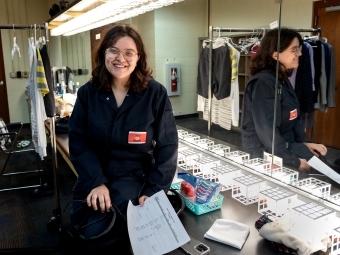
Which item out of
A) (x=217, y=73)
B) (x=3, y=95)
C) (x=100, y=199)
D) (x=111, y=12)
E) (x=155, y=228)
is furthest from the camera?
(x=3, y=95)

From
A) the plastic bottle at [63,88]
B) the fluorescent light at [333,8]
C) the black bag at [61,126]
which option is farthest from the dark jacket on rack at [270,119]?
the plastic bottle at [63,88]

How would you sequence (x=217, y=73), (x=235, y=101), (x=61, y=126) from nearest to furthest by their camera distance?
(x=235, y=101), (x=217, y=73), (x=61, y=126)

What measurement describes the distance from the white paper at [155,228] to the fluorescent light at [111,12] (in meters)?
1.54

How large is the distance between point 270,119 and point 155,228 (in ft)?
3.18

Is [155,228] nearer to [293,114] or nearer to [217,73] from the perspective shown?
[293,114]

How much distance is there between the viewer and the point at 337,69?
1472mm

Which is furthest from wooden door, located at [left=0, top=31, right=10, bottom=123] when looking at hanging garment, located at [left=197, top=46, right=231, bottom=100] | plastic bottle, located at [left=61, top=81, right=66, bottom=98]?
hanging garment, located at [left=197, top=46, right=231, bottom=100]

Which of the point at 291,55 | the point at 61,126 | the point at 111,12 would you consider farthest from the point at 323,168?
the point at 61,126

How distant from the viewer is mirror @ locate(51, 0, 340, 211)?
1775mm

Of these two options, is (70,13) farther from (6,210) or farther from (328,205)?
(328,205)

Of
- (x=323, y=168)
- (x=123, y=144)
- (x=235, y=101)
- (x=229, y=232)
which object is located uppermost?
(x=235, y=101)

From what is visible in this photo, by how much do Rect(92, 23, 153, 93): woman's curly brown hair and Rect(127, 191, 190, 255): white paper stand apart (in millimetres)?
506

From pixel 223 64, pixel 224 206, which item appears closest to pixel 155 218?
pixel 224 206

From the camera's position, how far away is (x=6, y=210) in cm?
295
